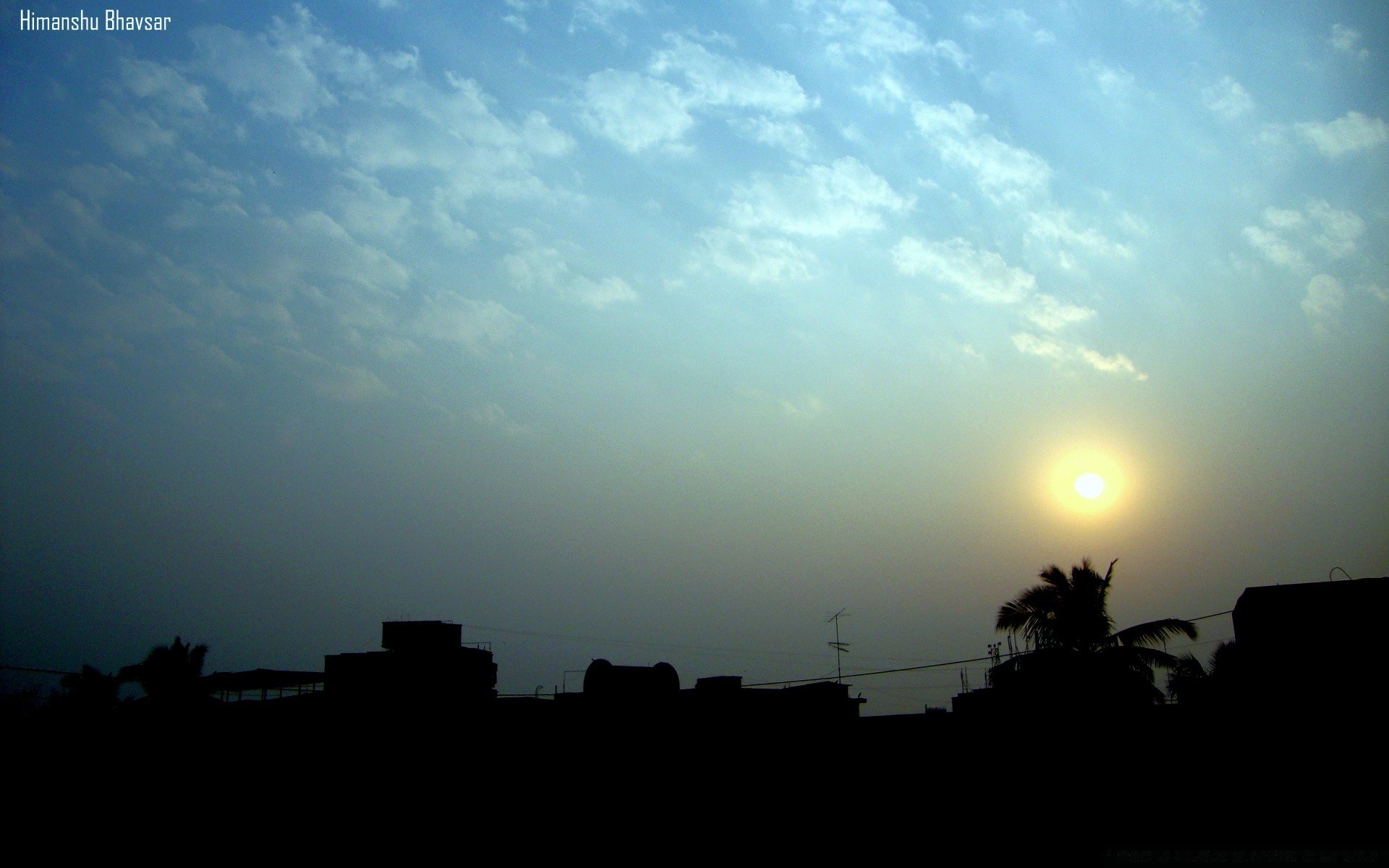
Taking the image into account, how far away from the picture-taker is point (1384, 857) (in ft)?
69.9

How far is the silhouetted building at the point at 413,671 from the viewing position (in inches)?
1282

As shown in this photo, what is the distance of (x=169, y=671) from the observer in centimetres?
4672

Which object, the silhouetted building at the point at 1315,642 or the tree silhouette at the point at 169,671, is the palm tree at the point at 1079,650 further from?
the tree silhouette at the point at 169,671

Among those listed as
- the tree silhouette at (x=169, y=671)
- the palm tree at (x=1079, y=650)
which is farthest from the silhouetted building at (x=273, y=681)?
the palm tree at (x=1079, y=650)

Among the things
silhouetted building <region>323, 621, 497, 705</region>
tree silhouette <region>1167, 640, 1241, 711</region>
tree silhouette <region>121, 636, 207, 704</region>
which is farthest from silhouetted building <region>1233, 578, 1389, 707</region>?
tree silhouette <region>121, 636, 207, 704</region>

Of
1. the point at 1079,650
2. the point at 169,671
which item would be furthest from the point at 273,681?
the point at 1079,650

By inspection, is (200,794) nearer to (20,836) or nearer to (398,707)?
(20,836)

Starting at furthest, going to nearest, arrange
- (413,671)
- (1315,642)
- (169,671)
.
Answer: (169,671), (413,671), (1315,642)

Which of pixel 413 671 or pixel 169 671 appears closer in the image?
pixel 413 671

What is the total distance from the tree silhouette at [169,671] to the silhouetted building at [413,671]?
16.8 meters

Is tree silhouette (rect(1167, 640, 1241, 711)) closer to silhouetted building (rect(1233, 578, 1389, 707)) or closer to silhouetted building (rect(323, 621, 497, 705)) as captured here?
silhouetted building (rect(1233, 578, 1389, 707))

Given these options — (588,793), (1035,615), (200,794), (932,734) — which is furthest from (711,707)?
(200,794)

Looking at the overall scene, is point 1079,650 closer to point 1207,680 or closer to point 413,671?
point 1207,680

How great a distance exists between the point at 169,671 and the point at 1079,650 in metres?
44.7
